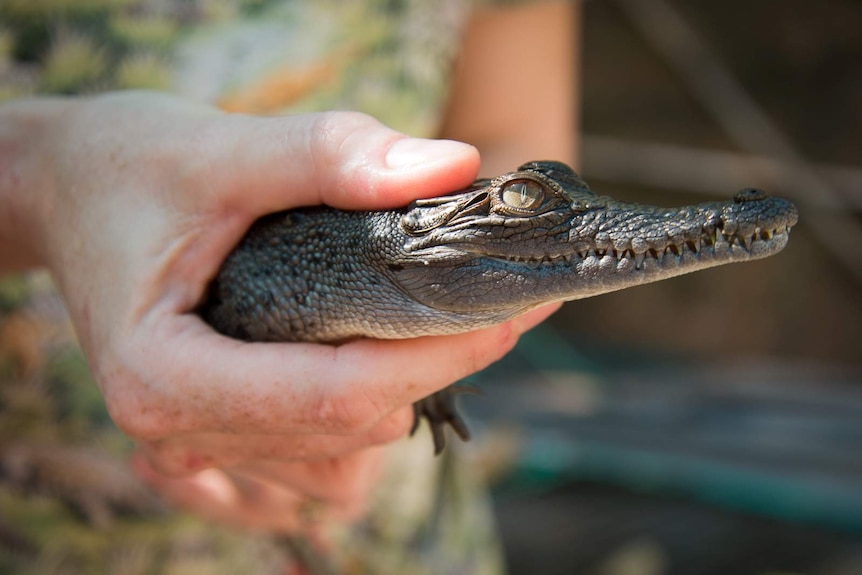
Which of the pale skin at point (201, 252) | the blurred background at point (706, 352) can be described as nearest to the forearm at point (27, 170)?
the pale skin at point (201, 252)

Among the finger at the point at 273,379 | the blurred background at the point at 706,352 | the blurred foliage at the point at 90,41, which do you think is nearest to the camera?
the finger at the point at 273,379

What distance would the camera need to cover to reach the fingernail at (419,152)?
4.37ft

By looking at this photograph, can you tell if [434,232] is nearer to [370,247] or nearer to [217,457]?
[370,247]

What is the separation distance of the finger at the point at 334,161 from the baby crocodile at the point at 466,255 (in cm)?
7

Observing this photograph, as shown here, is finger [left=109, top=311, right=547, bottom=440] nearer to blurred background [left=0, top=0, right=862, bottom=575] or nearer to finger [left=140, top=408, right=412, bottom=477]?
finger [left=140, top=408, right=412, bottom=477]

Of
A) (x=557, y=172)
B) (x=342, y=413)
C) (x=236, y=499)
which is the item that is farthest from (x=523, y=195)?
(x=236, y=499)

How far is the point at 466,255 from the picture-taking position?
1.40 meters

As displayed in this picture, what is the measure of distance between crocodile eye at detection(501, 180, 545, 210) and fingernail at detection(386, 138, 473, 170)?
92 millimetres

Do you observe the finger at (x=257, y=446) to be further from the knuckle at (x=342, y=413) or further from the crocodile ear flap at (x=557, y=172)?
the crocodile ear flap at (x=557, y=172)

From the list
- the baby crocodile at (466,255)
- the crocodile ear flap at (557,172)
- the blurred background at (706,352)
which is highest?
the crocodile ear flap at (557,172)

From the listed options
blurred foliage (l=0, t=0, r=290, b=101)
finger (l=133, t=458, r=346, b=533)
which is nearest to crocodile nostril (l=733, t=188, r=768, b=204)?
finger (l=133, t=458, r=346, b=533)

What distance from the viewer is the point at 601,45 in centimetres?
499

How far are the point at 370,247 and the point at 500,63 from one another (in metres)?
1.29

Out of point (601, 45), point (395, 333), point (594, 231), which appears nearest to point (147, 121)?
point (395, 333)
